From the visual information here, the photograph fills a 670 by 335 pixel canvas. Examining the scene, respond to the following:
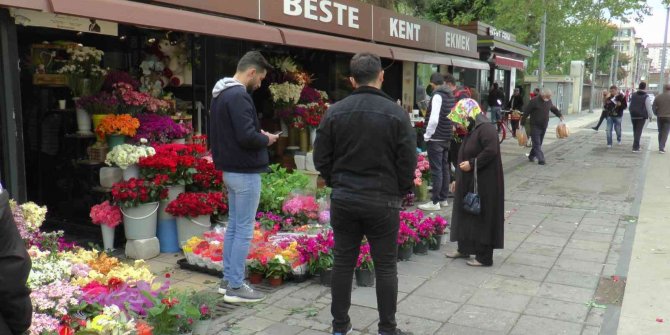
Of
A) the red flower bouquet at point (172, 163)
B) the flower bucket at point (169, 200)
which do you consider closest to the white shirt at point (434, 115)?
the red flower bouquet at point (172, 163)

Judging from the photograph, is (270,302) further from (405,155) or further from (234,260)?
(405,155)

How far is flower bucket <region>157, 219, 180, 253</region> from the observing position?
5871mm

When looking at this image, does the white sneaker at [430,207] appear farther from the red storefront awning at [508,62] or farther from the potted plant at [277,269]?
the red storefront awning at [508,62]

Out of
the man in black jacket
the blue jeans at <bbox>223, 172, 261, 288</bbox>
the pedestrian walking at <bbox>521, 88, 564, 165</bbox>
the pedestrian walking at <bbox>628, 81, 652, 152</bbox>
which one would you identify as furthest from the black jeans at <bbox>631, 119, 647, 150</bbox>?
the man in black jacket

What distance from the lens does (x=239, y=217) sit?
4352 mm

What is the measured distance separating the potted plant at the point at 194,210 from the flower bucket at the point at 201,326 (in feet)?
6.69

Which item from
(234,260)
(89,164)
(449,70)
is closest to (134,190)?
(89,164)

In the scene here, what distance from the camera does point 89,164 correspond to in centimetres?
606

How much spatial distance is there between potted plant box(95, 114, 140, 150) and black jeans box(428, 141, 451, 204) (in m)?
3.97

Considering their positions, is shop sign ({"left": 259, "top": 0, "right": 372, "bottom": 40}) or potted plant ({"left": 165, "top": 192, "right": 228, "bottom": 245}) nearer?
potted plant ({"left": 165, "top": 192, "right": 228, "bottom": 245})

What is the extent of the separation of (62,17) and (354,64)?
280 cm

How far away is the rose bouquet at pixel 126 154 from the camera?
5.55m

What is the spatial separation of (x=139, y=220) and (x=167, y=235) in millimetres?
403

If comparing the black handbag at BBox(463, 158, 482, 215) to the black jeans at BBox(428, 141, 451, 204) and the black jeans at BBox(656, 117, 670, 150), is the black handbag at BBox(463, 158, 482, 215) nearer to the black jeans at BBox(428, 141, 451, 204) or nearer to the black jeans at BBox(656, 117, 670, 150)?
the black jeans at BBox(428, 141, 451, 204)
